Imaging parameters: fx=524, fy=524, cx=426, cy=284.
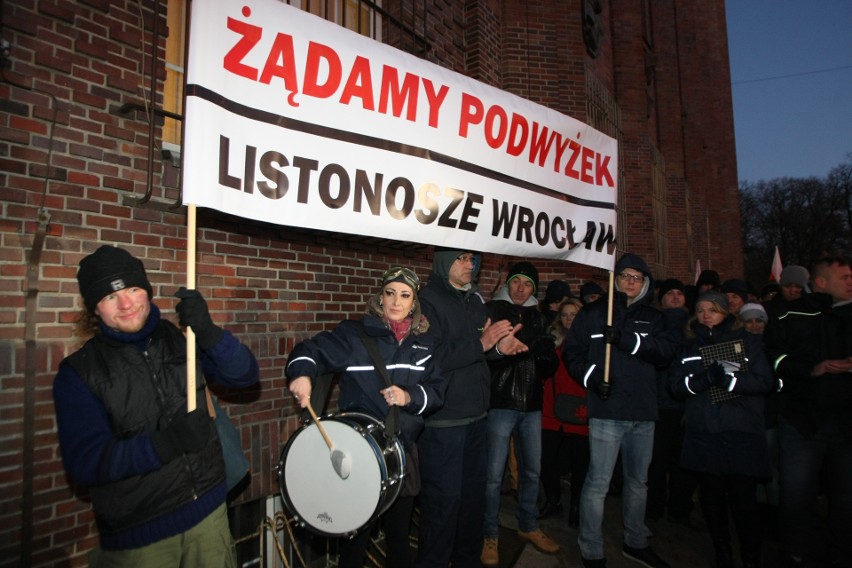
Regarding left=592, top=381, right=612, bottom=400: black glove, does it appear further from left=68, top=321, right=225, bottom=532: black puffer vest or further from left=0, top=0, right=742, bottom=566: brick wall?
left=68, top=321, right=225, bottom=532: black puffer vest

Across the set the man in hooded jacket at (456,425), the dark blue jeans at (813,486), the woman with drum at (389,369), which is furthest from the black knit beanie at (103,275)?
the dark blue jeans at (813,486)

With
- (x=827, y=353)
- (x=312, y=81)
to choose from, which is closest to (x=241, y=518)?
(x=312, y=81)

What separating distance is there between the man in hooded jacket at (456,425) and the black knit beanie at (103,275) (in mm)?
1698

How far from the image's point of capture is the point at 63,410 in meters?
1.97

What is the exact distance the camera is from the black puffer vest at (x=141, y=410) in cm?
202

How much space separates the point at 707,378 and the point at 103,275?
365cm

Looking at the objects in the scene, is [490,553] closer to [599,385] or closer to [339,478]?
[599,385]

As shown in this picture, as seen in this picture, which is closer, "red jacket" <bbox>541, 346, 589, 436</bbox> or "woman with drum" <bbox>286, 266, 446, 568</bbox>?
"woman with drum" <bbox>286, 266, 446, 568</bbox>

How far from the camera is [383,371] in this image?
111 inches

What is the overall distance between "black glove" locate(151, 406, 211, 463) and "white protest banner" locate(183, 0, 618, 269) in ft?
2.88

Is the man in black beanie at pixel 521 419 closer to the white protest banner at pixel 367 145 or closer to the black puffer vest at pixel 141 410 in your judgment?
the white protest banner at pixel 367 145

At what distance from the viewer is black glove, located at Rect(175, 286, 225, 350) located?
2119 mm

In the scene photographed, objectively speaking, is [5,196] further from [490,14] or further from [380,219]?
[490,14]

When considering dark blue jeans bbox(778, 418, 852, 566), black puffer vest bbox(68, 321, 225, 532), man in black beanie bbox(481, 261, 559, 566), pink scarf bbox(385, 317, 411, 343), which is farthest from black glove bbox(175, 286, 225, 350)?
dark blue jeans bbox(778, 418, 852, 566)
